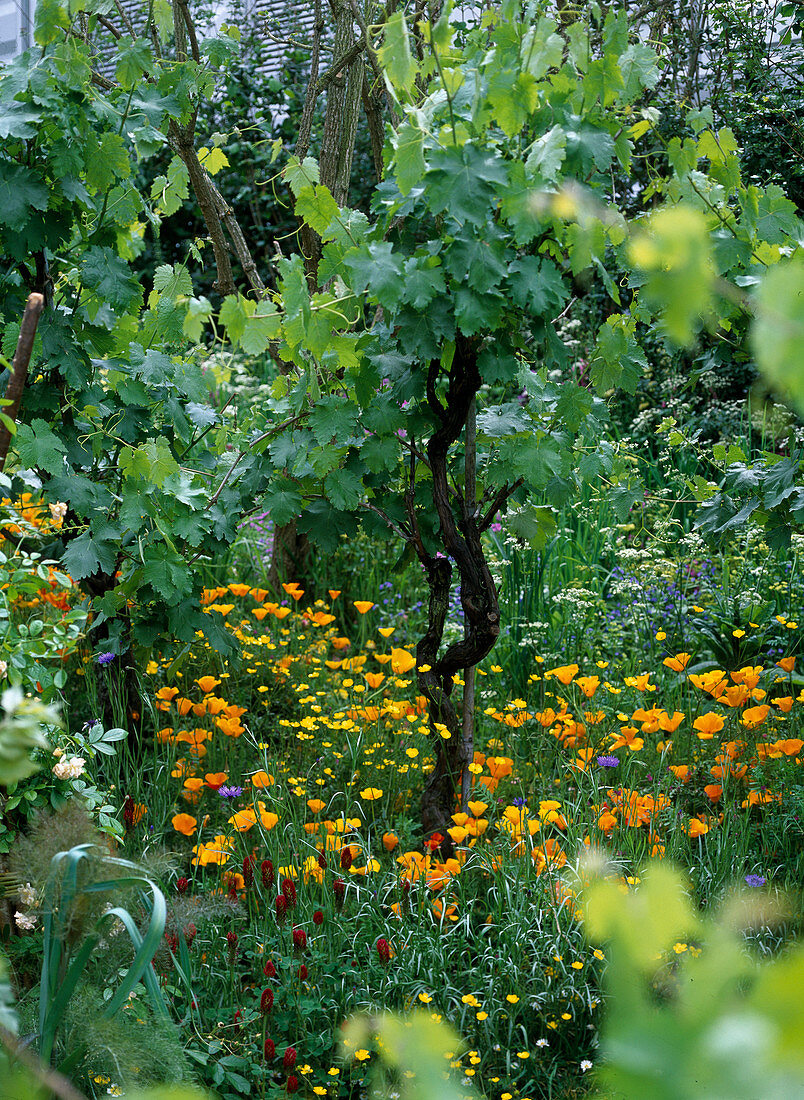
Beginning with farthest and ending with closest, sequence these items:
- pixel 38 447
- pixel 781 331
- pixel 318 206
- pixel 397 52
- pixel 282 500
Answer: pixel 282 500 → pixel 38 447 → pixel 318 206 → pixel 397 52 → pixel 781 331

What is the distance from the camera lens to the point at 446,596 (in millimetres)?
2217

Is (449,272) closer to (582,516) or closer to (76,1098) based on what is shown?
(76,1098)

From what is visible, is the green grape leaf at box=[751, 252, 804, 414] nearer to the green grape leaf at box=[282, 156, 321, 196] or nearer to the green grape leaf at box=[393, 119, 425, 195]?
the green grape leaf at box=[393, 119, 425, 195]

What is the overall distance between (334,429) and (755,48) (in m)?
4.32

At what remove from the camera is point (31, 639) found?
160 centimetres

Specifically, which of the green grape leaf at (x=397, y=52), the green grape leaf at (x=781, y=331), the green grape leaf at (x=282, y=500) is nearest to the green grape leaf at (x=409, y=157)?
the green grape leaf at (x=397, y=52)

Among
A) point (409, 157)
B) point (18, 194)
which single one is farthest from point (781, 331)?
point (18, 194)

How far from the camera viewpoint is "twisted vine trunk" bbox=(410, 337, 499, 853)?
198 cm

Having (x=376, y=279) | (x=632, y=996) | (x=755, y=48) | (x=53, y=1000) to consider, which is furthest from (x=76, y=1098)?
(x=755, y=48)

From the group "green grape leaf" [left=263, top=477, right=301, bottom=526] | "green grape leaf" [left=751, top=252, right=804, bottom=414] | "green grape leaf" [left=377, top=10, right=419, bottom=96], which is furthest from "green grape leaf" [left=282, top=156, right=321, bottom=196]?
"green grape leaf" [left=751, top=252, right=804, bottom=414]

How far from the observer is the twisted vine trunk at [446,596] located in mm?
1983

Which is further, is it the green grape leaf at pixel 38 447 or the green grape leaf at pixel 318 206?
the green grape leaf at pixel 38 447

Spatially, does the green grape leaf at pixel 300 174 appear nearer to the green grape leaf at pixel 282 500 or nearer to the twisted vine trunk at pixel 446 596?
the twisted vine trunk at pixel 446 596

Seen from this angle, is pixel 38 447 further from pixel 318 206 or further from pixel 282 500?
pixel 318 206
